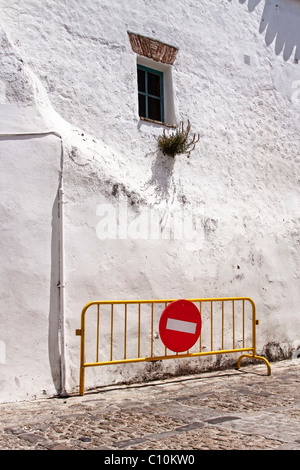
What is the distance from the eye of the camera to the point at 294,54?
997 centimetres

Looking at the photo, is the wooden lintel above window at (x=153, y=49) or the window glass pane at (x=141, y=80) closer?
the wooden lintel above window at (x=153, y=49)

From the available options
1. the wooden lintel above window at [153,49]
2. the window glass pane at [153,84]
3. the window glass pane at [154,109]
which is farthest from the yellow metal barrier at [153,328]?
the wooden lintel above window at [153,49]

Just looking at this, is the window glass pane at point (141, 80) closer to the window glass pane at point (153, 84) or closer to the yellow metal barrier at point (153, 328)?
the window glass pane at point (153, 84)

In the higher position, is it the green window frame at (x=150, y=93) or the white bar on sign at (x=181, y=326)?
the green window frame at (x=150, y=93)

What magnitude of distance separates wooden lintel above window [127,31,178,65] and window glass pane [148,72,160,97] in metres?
0.28

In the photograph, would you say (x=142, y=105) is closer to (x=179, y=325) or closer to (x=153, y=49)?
(x=153, y=49)

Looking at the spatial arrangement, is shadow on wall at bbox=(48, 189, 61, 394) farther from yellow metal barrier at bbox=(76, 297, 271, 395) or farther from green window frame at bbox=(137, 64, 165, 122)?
green window frame at bbox=(137, 64, 165, 122)

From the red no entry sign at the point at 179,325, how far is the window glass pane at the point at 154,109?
325 cm

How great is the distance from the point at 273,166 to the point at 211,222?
2184 millimetres

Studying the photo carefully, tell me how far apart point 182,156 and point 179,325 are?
2.85 metres

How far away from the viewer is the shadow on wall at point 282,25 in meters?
9.52

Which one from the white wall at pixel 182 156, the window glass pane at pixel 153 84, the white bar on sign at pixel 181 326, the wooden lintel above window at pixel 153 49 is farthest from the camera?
the window glass pane at pixel 153 84

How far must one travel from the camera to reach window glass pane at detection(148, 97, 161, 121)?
7855mm

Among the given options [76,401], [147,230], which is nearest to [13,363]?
[76,401]
